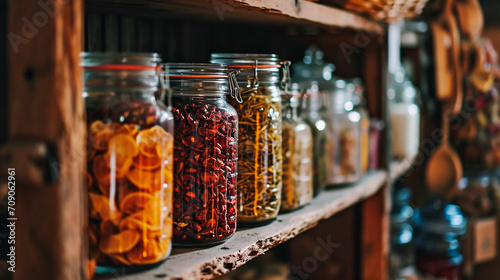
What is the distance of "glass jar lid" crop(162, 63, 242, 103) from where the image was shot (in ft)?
2.49

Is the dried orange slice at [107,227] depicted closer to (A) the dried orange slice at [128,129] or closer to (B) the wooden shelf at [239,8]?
(A) the dried orange slice at [128,129]

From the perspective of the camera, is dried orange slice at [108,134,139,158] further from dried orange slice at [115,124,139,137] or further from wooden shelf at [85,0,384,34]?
wooden shelf at [85,0,384,34]

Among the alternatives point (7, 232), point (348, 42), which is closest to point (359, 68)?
point (348, 42)

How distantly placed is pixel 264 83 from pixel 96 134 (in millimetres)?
367

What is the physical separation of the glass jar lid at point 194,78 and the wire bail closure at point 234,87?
6 cm

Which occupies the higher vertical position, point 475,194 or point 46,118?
point 46,118

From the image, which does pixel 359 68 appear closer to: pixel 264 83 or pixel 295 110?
pixel 295 110

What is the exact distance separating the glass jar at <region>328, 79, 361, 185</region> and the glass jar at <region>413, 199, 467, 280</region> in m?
0.76

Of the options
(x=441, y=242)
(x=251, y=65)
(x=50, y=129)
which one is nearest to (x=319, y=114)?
(x=251, y=65)

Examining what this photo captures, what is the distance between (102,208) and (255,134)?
34 cm

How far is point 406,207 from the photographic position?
1974 millimetres

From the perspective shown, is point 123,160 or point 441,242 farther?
point 441,242

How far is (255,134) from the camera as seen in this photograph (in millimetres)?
888

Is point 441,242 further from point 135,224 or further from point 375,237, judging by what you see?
point 135,224
